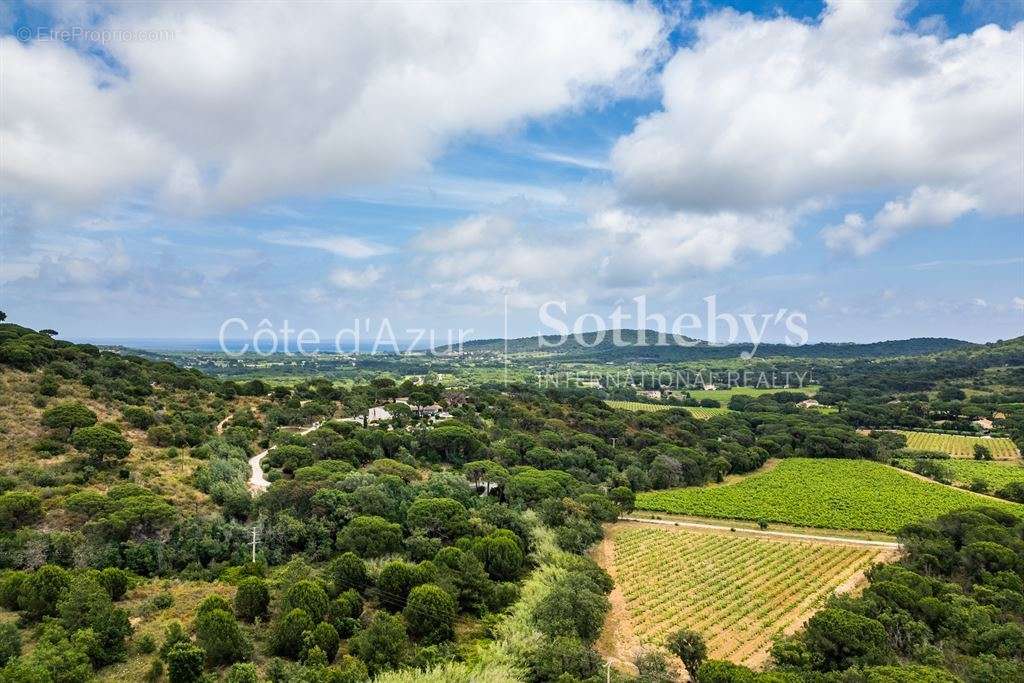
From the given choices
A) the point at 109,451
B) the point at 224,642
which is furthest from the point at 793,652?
the point at 109,451

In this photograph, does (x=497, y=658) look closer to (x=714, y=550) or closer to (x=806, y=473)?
(x=714, y=550)

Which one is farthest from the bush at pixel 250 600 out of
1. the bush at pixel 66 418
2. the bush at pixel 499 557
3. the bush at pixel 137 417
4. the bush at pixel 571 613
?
the bush at pixel 137 417

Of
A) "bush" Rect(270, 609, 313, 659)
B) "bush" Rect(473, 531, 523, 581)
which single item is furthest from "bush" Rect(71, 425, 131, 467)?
"bush" Rect(473, 531, 523, 581)

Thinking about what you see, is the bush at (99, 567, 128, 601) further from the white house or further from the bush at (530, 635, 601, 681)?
the white house

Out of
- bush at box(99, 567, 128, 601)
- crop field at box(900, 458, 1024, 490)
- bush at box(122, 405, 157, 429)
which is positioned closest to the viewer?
bush at box(99, 567, 128, 601)

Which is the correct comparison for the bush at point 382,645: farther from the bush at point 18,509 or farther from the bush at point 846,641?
the bush at point 18,509

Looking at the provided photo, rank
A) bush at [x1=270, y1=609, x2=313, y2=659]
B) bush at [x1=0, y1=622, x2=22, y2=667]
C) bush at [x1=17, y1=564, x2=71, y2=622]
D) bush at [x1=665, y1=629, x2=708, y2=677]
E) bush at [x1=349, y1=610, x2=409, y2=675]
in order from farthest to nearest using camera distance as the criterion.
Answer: bush at [x1=665, y1=629, x2=708, y2=677] → bush at [x1=17, y1=564, x2=71, y2=622] → bush at [x1=270, y1=609, x2=313, y2=659] → bush at [x1=349, y1=610, x2=409, y2=675] → bush at [x1=0, y1=622, x2=22, y2=667]
